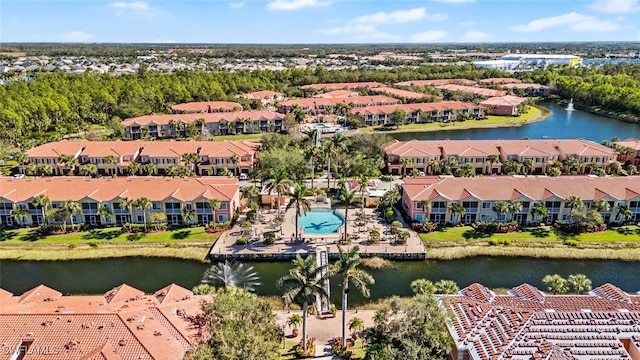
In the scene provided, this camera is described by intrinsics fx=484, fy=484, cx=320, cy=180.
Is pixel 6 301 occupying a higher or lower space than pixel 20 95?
lower

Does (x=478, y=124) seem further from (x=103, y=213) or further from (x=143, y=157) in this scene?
(x=103, y=213)

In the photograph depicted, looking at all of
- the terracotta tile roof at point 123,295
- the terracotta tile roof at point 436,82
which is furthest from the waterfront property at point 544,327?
the terracotta tile roof at point 436,82

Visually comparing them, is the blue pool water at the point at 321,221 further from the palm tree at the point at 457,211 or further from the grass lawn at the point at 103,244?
the palm tree at the point at 457,211

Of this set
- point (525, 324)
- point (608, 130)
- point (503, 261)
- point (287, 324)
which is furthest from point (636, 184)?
point (608, 130)

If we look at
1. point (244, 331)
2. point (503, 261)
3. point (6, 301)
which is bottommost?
point (503, 261)

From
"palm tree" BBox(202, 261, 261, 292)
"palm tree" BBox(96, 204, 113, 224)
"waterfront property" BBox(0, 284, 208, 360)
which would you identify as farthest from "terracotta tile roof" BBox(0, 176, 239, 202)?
"waterfront property" BBox(0, 284, 208, 360)

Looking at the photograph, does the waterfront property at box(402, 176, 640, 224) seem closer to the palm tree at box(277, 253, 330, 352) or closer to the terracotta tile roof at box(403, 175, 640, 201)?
the terracotta tile roof at box(403, 175, 640, 201)

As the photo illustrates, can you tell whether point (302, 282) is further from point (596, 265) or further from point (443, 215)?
point (596, 265)
